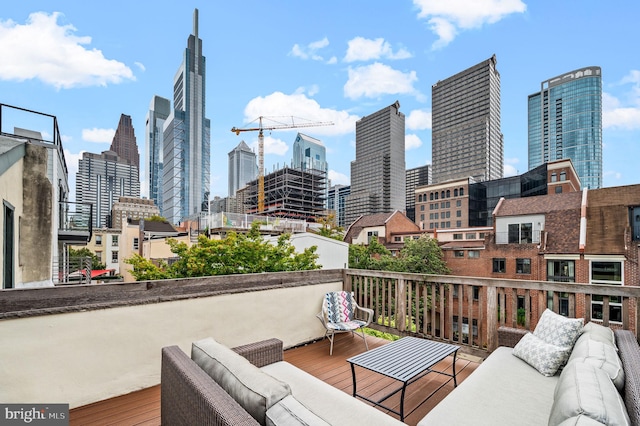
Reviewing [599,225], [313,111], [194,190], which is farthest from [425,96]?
[599,225]

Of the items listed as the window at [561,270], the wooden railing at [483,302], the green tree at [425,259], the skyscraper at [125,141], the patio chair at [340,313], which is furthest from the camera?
the skyscraper at [125,141]

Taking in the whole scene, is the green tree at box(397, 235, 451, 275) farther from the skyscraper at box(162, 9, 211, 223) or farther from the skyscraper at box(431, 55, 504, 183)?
the skyscraper at box(162, 9, 211, 223)

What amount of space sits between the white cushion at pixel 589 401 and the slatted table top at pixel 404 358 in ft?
2.97

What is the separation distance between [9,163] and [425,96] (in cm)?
10586

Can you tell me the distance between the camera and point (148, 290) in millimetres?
2764

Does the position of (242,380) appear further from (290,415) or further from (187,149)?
(187,149)

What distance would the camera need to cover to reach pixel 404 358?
7.47 ft

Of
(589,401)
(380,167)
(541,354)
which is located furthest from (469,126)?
(589,401)

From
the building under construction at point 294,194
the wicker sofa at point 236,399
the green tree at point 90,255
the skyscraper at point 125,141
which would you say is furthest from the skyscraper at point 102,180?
the wicker sofa at point 236,399

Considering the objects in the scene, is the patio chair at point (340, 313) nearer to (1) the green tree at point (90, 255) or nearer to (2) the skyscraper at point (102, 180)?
(1) the green tree at point (90, 255)

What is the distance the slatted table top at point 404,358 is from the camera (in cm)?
203

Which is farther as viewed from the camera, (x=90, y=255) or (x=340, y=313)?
(x=90, y=255)

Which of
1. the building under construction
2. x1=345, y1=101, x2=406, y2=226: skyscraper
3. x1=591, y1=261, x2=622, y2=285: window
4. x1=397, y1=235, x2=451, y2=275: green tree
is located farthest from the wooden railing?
x1=345, y1=101, x2=406, y2=226: skyscraper

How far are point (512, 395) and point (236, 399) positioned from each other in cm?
166
